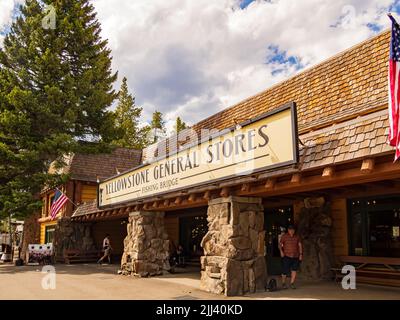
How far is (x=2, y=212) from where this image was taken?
19.4 metres

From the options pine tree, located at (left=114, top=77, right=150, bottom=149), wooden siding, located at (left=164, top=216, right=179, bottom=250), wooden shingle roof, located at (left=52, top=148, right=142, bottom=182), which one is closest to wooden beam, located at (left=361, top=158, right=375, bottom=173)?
wooden siding, located at (left=164, top=216, right=179, bottom=250)

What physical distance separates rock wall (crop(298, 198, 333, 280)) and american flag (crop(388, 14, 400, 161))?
5.72 meters

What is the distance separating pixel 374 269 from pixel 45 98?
17.8 meters

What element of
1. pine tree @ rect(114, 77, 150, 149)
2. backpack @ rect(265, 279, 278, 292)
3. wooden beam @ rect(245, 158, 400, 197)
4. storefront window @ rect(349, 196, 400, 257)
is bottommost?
backpack @ rect(265, 279, 278, 292)

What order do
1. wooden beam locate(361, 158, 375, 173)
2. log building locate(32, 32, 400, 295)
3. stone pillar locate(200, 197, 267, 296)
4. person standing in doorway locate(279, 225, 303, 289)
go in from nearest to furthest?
wooden beam locate(361, 158, 375, 173)
log building locate(32, 32, 400, 295)
stone pillar locate(200, 197, 267, 296)
person standing in doorway locate(279, 225, 303, 289)

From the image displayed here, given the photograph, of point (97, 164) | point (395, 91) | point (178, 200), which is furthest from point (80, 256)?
point (395, 91)

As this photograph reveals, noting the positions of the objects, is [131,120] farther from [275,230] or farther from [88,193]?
[275,230]

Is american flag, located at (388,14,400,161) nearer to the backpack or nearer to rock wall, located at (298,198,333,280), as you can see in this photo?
the backpack

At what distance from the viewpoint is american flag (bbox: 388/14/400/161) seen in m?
5.85

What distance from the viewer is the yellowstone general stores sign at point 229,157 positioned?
765 cm

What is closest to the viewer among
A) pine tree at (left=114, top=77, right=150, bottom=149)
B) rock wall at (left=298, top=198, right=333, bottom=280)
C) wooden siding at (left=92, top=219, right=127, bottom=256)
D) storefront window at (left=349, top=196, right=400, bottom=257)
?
storefront window at (left=349, top=196, right=400, bottom=257)

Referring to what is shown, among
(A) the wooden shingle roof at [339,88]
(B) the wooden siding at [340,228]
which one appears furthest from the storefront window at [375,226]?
(A) the wooden shingle roof at [339,88]
